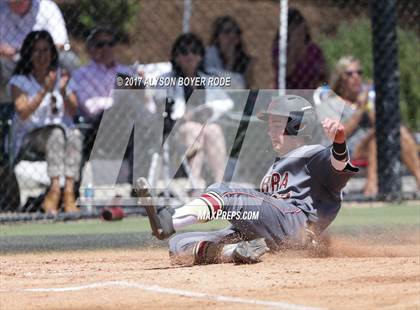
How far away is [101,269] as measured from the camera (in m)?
5.27

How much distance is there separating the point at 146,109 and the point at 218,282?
184 inches

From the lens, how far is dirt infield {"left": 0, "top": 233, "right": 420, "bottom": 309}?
396cm

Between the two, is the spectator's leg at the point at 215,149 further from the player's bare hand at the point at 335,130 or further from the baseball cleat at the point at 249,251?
the player's bare hand at the point at 335,130

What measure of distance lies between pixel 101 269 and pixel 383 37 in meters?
5.63

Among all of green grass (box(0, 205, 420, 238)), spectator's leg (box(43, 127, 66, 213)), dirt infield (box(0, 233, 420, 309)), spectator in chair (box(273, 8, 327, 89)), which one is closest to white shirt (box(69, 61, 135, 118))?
spectator's leg (box(43, 127, 66, 213))

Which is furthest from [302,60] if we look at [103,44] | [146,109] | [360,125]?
[103,44]

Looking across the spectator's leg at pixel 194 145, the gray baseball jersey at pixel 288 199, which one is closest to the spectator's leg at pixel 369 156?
the spectator's leg at pixel 194 145

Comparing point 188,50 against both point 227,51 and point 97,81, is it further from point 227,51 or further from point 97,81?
point 227,51

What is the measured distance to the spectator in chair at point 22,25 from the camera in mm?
→ 8555

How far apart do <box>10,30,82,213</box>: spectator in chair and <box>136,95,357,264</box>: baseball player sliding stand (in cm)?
297

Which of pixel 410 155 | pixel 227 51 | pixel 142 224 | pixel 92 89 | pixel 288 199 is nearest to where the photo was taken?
pixel 288 199

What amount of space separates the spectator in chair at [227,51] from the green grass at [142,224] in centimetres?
207

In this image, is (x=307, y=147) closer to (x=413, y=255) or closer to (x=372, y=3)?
(x=413, y=255)

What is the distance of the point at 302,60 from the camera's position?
10.3m
